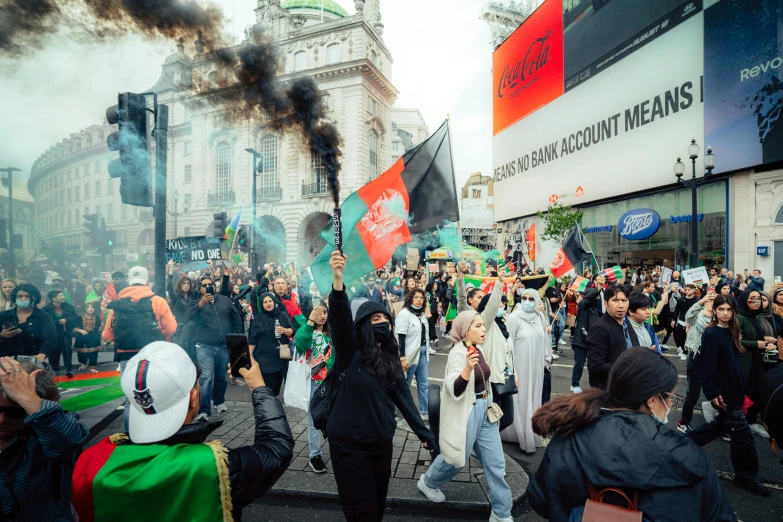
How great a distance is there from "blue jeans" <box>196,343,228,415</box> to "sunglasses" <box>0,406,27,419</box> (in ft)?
13.1

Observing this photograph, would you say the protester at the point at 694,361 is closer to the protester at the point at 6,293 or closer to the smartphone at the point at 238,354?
the smartphone at the point at 238,354

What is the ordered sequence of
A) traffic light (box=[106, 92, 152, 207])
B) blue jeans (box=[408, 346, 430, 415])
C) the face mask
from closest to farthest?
the face mask < traffic light (box=[106, 92, 152, 207]) < blue jeans (box=[408, 346, 430, 415])

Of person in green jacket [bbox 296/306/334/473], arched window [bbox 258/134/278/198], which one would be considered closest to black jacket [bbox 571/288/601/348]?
person in green jacket [bbox 296/306/334/473]

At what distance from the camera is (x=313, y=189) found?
27312 mm

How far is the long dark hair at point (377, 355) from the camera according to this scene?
9.76 ft

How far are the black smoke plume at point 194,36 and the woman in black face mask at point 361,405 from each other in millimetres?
1709

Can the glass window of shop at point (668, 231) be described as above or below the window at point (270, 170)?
below

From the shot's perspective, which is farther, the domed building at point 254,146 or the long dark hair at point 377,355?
the domed building at point 254,146

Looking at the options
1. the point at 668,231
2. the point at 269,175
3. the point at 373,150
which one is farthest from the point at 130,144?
the point at 668,231

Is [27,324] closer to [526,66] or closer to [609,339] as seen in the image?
[609,339]

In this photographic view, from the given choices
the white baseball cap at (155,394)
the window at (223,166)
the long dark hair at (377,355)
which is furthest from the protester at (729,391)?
the window at (223,166)

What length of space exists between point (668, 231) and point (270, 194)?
22474mm

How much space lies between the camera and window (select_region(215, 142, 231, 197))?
1995 cm

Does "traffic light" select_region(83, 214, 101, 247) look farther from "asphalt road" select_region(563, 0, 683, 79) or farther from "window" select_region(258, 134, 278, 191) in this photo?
"asphalt road" select_region(563, 0, 683, 79)
